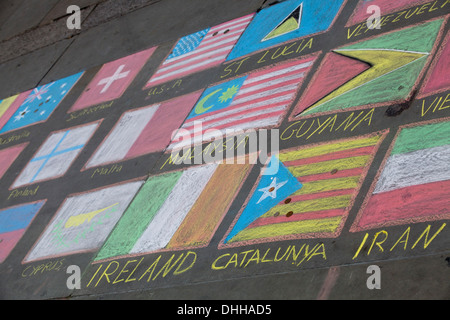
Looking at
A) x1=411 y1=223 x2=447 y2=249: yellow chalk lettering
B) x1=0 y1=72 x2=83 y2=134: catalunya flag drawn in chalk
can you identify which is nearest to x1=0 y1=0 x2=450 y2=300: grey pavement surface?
x1=411 y1=223 x2=447 y2=249: yellow chalk lettering

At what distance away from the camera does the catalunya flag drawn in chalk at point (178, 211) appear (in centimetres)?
338

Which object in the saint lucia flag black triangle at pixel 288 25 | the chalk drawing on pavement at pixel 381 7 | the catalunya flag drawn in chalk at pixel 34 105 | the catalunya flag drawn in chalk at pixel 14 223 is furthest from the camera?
the catalunya flag drawn in chalk at pixel 34 105

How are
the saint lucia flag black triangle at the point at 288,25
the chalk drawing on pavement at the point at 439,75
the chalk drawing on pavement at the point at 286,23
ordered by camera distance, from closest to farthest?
the chalk drawing on pavement at the point at 439,75 < the chalk drawing on pavement at the point at 286,23 < the saint lucia flag black triangle at the point at 288,25

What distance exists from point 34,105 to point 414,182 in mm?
4021

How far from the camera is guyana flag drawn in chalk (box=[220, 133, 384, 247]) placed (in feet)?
9.68

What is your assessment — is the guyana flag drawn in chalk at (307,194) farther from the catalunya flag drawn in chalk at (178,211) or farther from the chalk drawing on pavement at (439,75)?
the chalk drawing on pavement at (439,75)

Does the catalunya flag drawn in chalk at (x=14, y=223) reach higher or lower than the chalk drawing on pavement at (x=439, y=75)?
lower

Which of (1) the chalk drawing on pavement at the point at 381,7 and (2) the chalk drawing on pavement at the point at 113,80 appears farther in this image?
(2) the chalk drawing on pavement at the point at 113,80

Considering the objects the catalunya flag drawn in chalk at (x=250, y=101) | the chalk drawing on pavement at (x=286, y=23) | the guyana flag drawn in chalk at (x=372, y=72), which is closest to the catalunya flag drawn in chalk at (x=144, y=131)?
the catalunya flag drawn in chalk at (x=250, y=101)

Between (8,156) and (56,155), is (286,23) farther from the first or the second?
(8,156)

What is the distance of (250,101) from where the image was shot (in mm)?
4039

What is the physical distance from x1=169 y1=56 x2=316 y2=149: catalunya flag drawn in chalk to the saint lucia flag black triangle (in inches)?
17.5

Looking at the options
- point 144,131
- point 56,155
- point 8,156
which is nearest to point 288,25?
point 144,131

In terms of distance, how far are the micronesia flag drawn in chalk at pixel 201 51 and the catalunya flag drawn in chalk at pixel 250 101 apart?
480 mm
